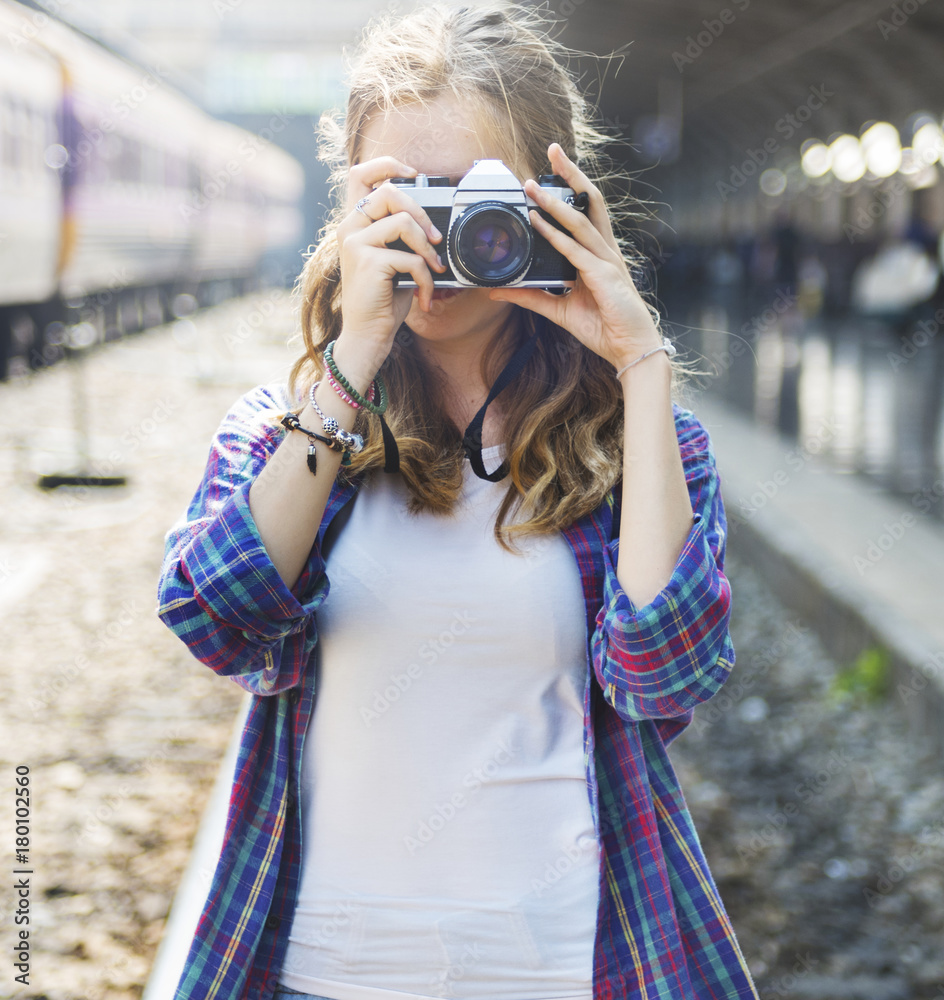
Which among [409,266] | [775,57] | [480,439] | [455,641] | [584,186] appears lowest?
[455,641]

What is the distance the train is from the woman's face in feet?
28.9

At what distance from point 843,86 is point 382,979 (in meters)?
23.4

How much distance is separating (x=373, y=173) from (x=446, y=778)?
0.82 metres

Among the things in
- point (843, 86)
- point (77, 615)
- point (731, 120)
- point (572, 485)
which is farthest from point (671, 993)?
point (731, 120)

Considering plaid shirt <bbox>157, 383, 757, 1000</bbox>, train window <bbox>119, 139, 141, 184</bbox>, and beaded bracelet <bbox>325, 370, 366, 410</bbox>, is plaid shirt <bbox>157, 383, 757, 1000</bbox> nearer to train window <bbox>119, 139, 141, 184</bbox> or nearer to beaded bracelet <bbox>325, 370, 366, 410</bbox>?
beaded bracelet <bbox>325, 370, 366, 410</bbox>

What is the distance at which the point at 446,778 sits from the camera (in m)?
1.48

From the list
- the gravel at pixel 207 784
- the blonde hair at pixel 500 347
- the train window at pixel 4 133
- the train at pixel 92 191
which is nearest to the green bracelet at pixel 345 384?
the blonde hair at pixel 500 347

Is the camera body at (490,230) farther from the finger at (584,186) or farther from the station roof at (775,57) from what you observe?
the station roof at (775,57)

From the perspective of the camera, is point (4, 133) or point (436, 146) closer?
point (436, 146)

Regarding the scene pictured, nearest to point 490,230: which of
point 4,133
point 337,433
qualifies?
point 337,433

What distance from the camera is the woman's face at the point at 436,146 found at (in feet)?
5.24

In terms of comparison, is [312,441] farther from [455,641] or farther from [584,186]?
[584,186]

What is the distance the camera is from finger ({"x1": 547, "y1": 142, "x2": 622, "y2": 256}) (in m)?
1.55

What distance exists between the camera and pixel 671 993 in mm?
1452
